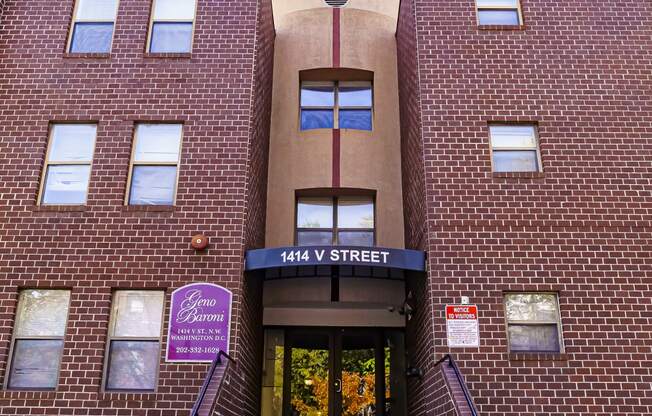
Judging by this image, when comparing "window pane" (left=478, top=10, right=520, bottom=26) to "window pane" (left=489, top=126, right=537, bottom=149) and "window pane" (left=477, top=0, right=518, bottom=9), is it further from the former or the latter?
"window pane" (left=489, top=126, right=537, bottom=149)

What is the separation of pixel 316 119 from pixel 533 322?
708 cm

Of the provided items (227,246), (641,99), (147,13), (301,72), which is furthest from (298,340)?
(641,99)

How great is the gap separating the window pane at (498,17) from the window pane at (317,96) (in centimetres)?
406

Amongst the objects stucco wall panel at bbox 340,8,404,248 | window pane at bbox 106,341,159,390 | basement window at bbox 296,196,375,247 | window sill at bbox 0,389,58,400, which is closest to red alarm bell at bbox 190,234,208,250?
window pane at bbox 106,341,159,390

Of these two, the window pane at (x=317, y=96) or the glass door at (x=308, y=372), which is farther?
the window pane at (x=317, y=96)

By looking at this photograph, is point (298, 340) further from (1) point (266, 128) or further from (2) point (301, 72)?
(2) point (301, 72)

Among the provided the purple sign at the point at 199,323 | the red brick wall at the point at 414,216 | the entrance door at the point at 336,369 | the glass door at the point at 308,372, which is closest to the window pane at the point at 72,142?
the purple sign at the point at 199,323

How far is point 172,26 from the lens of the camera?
12883 millimetres

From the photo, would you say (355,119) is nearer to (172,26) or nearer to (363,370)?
(172,26)

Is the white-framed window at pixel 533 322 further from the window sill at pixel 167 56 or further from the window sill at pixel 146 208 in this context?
the window sill at pixel 167 56

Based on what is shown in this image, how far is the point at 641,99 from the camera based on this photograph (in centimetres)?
1205

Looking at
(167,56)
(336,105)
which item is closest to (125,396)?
(167,56)

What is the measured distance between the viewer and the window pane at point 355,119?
49.3 ft

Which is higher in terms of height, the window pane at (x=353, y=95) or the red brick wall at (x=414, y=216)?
the window pane at (x=353, y=95)
